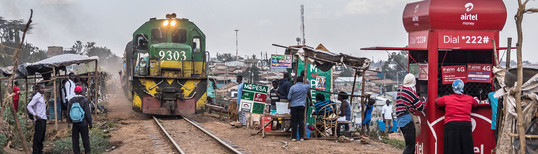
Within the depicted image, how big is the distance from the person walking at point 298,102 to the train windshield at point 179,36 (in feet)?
23.6

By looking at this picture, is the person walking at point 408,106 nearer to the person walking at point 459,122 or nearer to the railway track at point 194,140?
the person walking at point 459,122

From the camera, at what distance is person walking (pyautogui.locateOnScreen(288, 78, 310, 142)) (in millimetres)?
10531

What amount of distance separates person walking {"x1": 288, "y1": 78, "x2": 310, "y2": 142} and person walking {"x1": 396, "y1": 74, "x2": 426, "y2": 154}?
309 centimetres

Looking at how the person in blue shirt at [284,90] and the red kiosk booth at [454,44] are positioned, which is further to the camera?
the person in blue shirt at [284,90]

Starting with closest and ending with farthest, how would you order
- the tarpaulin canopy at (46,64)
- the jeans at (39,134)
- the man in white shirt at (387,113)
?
the jeans at (39,134), the tarpaulin canopy at (46,64), the man in white shirt at (387,113)

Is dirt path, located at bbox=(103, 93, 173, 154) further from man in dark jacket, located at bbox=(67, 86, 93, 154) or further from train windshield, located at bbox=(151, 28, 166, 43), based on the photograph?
train windshield, located at bbox=(151, 28, 166, 43)

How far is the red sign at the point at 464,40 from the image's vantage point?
783 cm

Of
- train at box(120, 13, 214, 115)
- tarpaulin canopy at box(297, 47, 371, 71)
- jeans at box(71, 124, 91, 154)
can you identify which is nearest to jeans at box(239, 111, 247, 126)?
train at box(120, 13, 214, 115)

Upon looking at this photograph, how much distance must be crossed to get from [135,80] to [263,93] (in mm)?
4610

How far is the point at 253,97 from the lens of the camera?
13.4m

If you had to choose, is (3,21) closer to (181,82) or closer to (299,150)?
(181,82)

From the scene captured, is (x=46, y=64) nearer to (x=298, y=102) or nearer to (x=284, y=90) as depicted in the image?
(x=284, y=90)

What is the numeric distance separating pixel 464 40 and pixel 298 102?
12.7 feet

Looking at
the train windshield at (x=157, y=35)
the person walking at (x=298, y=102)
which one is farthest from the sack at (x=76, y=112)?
the train windshield at (x=157, y=35)
